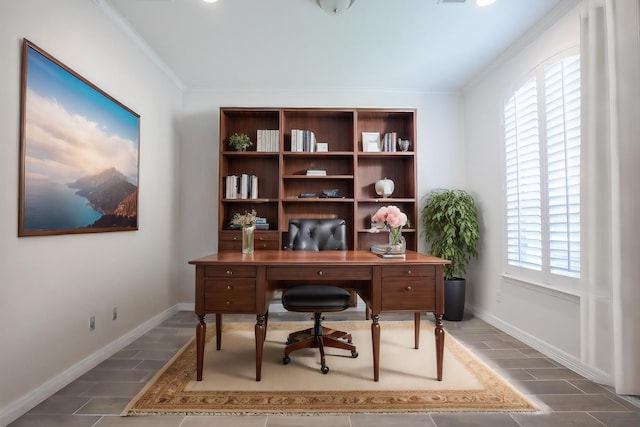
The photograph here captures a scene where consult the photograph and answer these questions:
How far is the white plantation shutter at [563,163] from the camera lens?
2.34 metres

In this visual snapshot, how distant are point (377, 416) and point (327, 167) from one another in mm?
2889

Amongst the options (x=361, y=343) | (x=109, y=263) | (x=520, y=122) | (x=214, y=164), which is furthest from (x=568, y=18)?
(x=109, y=263)

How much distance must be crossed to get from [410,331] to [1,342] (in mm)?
2947

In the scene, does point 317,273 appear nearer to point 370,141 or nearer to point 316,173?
point 316,173

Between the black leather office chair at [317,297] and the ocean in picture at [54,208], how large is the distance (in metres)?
Result: 1.51

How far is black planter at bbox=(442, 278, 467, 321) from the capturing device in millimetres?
3467

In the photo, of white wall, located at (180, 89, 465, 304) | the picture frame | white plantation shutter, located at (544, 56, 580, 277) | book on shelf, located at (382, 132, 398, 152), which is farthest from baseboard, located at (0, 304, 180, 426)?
white plantation shutter, located at (544, 56, 580, 277)

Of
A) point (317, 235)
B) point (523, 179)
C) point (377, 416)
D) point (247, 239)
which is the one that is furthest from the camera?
point (317, 235)

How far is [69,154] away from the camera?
2.13m

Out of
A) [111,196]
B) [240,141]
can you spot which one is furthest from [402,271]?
[240,141]

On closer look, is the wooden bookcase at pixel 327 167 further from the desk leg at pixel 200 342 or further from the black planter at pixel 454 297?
the desk leg at pixel 200 342

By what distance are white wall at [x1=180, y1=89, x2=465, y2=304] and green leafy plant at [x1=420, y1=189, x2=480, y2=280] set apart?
435 mm

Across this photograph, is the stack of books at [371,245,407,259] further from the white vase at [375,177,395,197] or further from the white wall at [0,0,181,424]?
the white wall at [0,0,181,424]

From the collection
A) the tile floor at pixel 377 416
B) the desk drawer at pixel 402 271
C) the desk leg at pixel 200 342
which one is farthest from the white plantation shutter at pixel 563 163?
the desk leg at pixel 200 342
